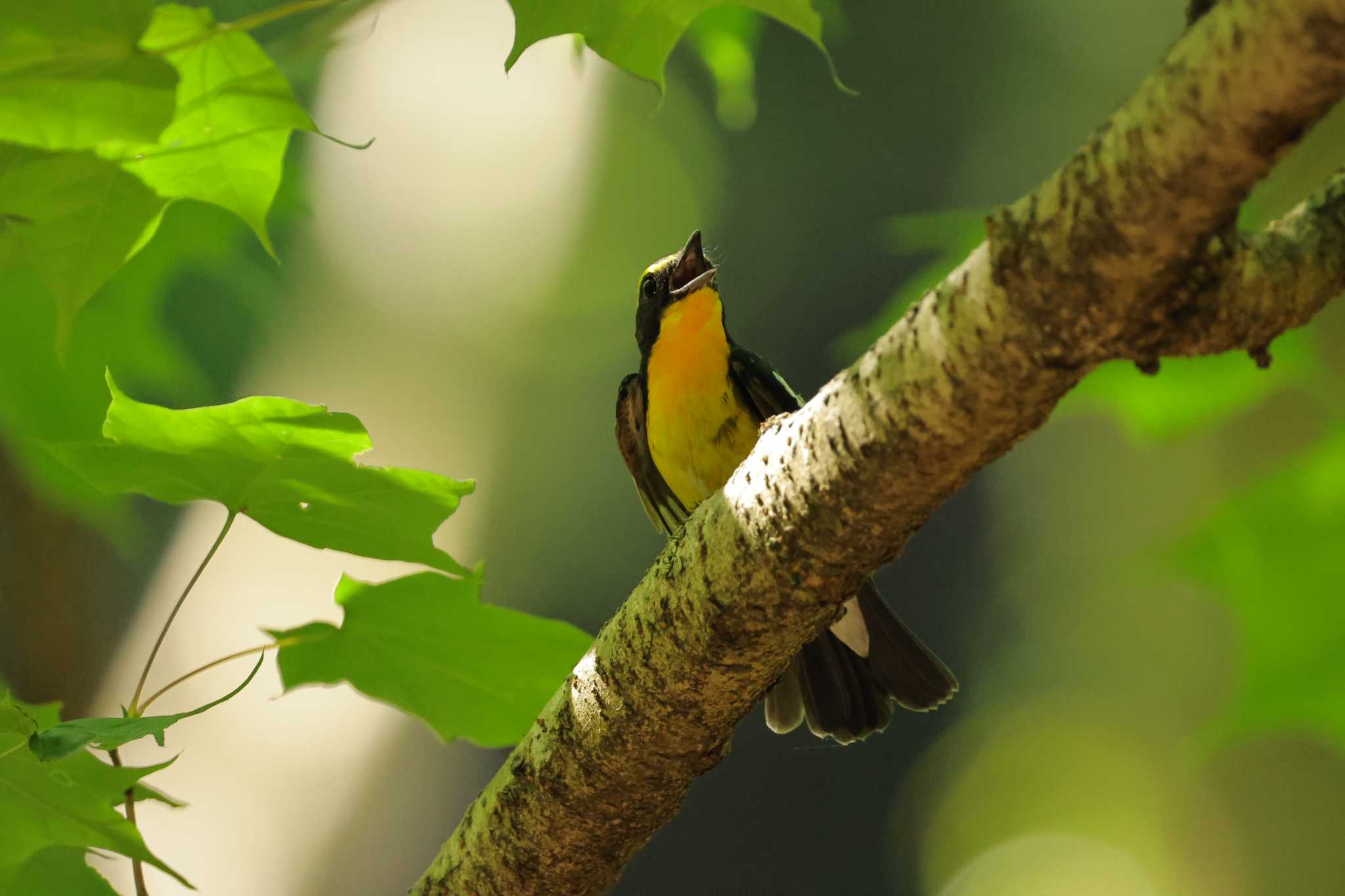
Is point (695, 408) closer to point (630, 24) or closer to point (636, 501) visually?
point (630, 24)

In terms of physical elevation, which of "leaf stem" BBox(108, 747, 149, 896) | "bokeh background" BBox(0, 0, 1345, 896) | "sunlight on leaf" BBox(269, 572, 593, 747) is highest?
"leaf stem" BBox(108, 747, 149, 896)

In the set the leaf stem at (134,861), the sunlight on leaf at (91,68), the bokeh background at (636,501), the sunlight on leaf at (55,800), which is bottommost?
the bokeh background at (636,501)

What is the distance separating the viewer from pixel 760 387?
91.0 inches

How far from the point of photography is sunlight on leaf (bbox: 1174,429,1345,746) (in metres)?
1.99

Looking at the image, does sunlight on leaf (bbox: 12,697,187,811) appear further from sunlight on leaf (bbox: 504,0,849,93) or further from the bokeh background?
the bokeh background

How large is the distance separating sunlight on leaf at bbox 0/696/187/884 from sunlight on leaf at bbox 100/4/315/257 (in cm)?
58

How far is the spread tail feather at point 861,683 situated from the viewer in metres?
2.02

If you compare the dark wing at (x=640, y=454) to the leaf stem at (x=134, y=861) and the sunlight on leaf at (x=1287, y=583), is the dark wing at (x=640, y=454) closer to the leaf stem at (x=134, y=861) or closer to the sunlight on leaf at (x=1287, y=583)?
the sunlight on leaf at (x=1287, y=583)

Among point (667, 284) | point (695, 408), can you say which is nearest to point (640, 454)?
point (695, 408)

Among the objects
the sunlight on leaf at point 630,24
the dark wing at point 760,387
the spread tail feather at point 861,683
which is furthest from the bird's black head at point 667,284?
the sunlight on leaf at point 630,24

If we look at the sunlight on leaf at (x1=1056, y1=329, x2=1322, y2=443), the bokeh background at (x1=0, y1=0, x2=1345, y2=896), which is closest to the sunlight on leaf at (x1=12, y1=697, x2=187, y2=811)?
the bokeh background at (x1=0, y1=0, x2=1345, y2=896)

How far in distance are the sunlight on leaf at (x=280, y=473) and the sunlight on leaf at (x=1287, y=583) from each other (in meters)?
1.56

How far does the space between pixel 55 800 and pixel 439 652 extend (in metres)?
0.42

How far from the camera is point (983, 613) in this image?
4926mm
